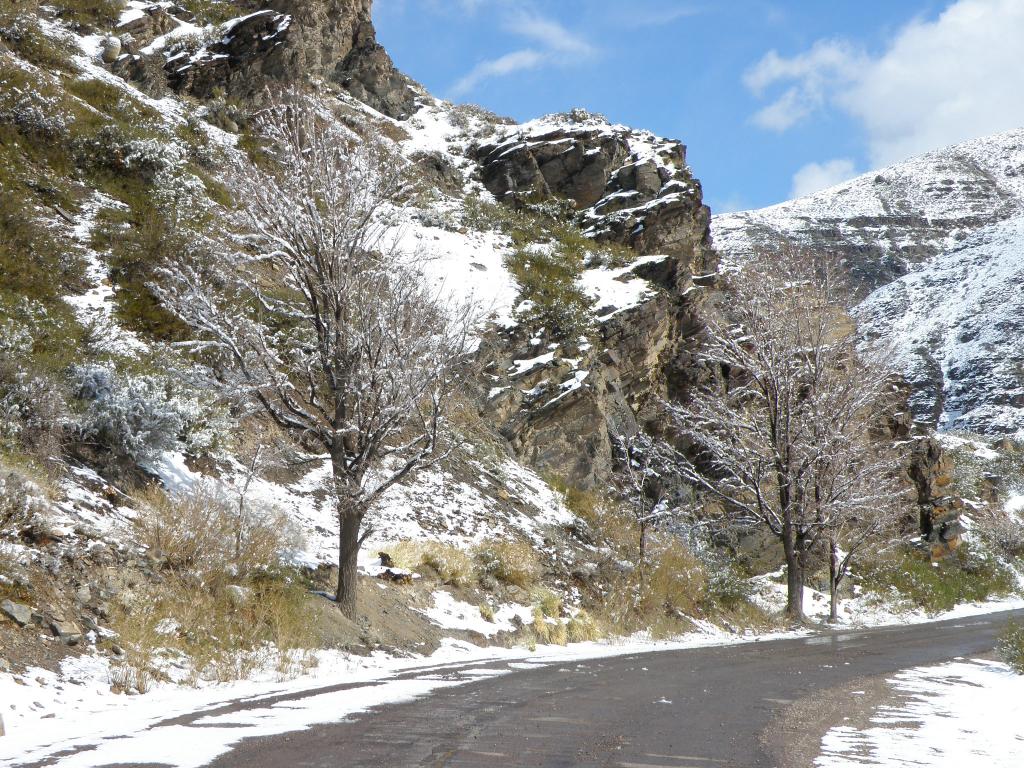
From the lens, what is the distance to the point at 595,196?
39.2m

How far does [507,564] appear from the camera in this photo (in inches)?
703

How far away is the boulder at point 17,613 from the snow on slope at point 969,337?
322 ft

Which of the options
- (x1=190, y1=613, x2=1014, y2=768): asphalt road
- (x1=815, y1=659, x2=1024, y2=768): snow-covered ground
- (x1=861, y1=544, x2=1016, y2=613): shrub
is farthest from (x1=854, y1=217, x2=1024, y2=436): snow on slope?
(x1=190, y1=613, x2=1014, y2=768): asphalt road

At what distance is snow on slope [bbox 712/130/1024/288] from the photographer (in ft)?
508

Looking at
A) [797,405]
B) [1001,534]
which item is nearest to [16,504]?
[797,405]

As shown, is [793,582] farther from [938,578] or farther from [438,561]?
[938,578]

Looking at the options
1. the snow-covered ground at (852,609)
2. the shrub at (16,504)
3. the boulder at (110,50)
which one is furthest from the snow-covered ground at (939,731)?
the boulder at (110,50)

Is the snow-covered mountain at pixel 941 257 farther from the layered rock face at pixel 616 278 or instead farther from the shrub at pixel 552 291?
the shrub at pixel 552 291

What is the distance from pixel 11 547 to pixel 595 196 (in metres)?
33.6

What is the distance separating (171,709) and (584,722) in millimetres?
3801

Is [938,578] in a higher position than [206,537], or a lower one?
lower

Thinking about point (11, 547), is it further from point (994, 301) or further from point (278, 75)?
point (994, 301)

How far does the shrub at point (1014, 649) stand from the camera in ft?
40.6

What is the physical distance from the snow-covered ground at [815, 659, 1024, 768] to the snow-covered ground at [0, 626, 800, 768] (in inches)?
166
